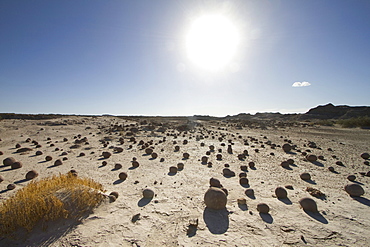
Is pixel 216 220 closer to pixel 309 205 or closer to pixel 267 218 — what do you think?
pixel 267 218

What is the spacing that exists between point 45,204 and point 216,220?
3.24 metres

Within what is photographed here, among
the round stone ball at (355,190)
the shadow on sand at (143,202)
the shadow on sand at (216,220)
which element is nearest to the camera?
the shadow on sand at (216,220)

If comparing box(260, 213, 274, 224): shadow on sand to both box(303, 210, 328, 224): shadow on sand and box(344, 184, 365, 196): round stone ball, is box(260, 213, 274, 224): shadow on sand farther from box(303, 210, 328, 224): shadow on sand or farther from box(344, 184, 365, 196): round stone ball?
box(344, 184, 365, 196): round stone ball

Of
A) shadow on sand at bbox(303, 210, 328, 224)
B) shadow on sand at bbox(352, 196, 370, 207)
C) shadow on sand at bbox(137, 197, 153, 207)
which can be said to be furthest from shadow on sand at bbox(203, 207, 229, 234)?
shadow on sand at bbox(352, 196, 370, 207)

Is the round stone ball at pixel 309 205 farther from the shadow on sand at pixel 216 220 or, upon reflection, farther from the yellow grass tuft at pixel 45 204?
the yellow grass tuft at pixel 45 204

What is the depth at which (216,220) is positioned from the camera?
11.4 ft

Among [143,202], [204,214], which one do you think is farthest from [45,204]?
[204,214]

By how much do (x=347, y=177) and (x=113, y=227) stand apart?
7.31 m

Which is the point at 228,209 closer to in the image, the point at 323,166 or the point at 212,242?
the point at 212,242

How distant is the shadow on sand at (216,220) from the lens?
10.5ft

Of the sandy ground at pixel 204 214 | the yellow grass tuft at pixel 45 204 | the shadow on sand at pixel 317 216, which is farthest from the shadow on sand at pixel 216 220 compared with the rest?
the yellow grass tuft at pixel 45 204

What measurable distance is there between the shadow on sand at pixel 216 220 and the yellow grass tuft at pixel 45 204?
2.40 metres

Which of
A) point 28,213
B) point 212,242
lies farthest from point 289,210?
point 28,213

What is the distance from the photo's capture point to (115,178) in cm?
592
